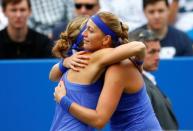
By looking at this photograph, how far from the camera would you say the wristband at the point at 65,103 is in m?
4.10

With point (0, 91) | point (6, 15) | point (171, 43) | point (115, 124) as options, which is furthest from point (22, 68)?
point (115, 124)

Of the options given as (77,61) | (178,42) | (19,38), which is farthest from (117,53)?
(178,42)

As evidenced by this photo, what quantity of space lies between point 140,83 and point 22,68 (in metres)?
2.48

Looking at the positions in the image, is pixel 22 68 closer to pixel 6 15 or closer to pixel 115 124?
pixel 6 15

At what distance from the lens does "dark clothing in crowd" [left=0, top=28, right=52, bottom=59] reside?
23.0 ft

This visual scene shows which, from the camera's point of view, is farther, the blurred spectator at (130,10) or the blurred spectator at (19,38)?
the blurred spectator at (130,10)

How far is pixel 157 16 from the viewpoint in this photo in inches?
288

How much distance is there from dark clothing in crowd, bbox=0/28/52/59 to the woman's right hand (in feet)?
8.90

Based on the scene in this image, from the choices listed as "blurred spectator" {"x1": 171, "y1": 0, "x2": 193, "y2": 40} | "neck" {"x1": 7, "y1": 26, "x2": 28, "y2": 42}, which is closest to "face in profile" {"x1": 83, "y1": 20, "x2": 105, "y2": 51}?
"neck" {"x1": 7, "y1": 26, "x2": 28, "y2": 42}

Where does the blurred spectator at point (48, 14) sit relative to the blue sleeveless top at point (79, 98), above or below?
below

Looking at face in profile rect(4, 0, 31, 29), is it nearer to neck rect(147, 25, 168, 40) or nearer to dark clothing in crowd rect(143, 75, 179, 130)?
neck rect(147, 25, 168, 40)

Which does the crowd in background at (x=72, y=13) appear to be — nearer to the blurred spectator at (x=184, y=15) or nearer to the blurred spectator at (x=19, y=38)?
the blurred spectator at (x=184, y=15)

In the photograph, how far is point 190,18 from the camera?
799cm

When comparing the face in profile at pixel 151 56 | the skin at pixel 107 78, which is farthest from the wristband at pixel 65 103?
the face in profile at pixel 151 56
